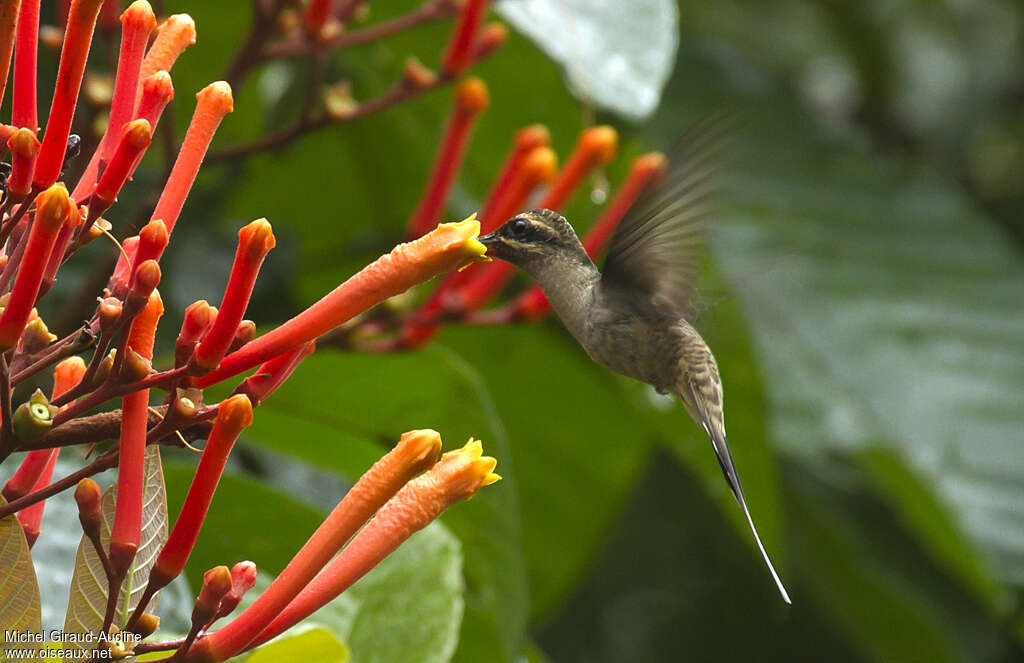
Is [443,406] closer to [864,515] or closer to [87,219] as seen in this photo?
[87,219]

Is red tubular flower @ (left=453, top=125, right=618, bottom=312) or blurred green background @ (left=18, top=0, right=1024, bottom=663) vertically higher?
red tubular flower @ (left=453, top=125, right=618, bottom=312)

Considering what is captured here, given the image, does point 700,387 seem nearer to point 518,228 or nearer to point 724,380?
point 518,228

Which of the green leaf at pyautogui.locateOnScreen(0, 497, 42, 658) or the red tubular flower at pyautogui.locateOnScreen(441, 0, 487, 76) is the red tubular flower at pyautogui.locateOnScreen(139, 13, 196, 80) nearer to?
the green leaf at pyautogui.locateOnScreen(0, 497, 42, 658)

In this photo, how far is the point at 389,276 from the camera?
83 centimetres

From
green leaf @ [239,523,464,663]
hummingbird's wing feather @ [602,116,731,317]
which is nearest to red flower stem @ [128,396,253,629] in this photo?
green leaf @ [239,523,464,663]

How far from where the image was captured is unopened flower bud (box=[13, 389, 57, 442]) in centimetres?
76

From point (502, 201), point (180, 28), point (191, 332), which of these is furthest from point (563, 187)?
point (191, 332)

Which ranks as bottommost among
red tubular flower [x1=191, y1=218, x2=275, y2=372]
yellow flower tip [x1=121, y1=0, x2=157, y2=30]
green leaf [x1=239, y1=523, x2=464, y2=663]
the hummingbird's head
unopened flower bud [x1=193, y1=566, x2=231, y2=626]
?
green leaf [x1=239, y1=523, x2=464, y2=663]

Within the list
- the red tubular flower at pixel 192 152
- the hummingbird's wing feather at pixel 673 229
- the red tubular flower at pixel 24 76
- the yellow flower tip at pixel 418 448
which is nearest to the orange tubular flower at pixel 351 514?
the yellow flower tip at pixel 418 448

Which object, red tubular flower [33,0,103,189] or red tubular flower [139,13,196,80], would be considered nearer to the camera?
red tubular flower [33,0,103,189]

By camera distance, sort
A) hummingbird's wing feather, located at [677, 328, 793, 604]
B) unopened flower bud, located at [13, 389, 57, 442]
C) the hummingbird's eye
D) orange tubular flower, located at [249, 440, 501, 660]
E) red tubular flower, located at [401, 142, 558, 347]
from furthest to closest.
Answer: red tubular flower, located at [401, 142, 558, 347]
hummingbird's wing feather, located at [677, 328, 793, 604]
the hummingbird's eye
orange tubular flower, located at [249, 440, 501, 660]
unopened flower bud, located at [13, 389, 57, 442]

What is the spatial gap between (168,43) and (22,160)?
189 millimetres

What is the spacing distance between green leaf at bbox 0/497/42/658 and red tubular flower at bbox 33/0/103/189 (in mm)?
214

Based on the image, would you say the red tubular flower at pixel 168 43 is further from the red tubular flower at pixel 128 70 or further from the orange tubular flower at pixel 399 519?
the orange tubular flower at pixel 399 519
